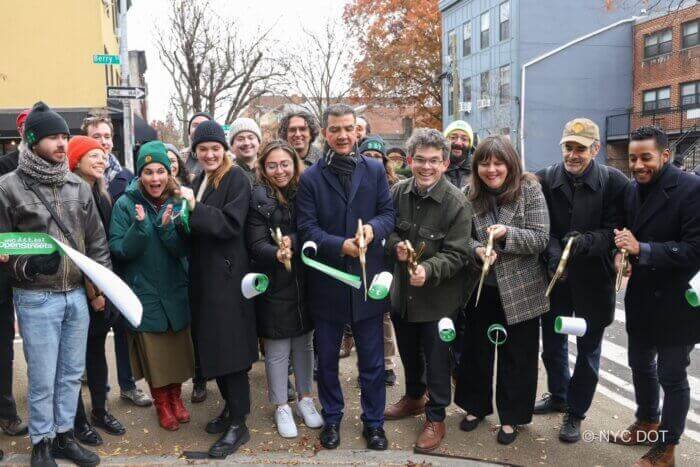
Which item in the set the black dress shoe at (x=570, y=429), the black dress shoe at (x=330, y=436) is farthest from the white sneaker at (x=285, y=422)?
the black dress shoe at (x=570, y=429)

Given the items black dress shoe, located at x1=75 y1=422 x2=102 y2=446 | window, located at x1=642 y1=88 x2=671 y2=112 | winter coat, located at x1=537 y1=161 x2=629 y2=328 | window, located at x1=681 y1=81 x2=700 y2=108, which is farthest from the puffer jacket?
window, located at x1=642 y1=88 x2=671 y2=112

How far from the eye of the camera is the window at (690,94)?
2583 cm

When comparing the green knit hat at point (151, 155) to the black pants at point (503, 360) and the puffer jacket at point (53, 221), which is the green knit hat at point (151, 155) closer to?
the puffer jacket at point (53, 221)

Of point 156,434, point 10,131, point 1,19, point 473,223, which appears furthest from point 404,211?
point 1,19

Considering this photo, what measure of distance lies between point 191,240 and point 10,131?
14.9 m

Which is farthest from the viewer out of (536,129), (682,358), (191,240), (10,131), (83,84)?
(536,129)

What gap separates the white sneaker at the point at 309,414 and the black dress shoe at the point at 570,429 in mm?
1797

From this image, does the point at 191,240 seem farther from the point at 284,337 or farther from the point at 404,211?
the point at 404,211

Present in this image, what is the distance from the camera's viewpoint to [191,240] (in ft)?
13.5

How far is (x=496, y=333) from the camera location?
4.23 m

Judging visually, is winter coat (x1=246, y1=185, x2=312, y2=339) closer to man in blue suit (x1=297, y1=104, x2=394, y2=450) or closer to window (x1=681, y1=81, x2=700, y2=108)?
man in blue suit (x1=297, y1=104, x2=394, y2=450)

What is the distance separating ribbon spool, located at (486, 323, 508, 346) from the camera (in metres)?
4.11

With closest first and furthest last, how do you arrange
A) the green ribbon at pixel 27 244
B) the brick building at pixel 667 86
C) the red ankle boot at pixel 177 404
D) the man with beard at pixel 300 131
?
the green ribbon at pixel 27 244 < the red ankle boot at pixel 177 404 < the man with beard at pixel 300 131 < the brick building at pixel 667 86

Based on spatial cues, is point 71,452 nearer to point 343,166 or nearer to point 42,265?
point 42,265
